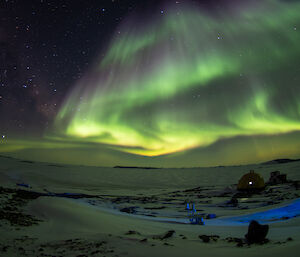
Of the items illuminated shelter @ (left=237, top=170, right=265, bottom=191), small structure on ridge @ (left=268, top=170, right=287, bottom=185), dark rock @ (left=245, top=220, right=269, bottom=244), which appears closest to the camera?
dark rock @ (left=245, top=220, right=269, bottom=244)

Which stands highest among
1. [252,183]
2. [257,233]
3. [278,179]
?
[257,233]

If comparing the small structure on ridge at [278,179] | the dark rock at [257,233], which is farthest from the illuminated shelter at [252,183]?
the dark rock at [257,233]

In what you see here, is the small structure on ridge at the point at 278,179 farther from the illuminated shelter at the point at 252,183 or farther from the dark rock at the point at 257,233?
the dark rock at the point at 257,233

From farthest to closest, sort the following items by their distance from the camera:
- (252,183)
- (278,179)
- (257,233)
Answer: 1. (278,179)
2. (252,183)
3. (257,233)

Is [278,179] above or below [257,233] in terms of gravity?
below

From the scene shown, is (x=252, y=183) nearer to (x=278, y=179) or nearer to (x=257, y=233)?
(x=278, y=179)

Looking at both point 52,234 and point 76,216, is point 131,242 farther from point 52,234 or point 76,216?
point 76,216

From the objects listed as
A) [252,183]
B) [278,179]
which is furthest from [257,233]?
[278,179]

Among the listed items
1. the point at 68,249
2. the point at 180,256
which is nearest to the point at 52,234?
the point at 68,249

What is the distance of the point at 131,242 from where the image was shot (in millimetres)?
4348

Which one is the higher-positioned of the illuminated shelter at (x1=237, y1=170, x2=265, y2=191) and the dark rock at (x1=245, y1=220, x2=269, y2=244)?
the dark rock at (x1=245, y1=220, x2=269, y2=244)

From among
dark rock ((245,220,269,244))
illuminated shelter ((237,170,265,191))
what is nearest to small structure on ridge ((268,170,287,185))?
illuminated shelter ((237,170,265,191))

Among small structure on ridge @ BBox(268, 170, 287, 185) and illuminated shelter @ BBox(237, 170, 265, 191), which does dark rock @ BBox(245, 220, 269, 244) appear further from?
small structure on ridge @ BBox(268, 170, 287, 185)

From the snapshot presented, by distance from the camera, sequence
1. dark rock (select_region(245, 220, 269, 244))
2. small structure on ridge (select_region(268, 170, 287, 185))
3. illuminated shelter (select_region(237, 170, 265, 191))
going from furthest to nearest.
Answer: small structure on ridge (select_region(268, 170, 287, 185))
illuminated shelter (select_region(237, 170, 265, 191))
dark rock (select_region(245, 220, 269, 244))
